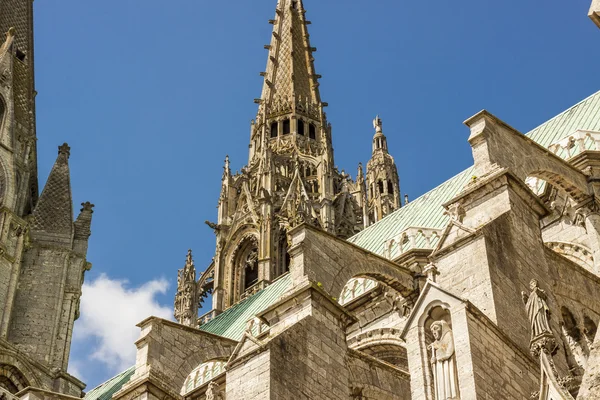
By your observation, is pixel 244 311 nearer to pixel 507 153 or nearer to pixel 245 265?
pixel 245 265

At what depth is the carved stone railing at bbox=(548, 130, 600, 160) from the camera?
1849 centimetres

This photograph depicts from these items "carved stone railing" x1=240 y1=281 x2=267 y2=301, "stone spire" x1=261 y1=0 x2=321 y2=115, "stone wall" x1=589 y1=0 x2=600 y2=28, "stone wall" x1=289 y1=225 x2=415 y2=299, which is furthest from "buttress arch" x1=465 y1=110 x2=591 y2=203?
"stone spire" x1=261 y1=0 x2=321 y2=115

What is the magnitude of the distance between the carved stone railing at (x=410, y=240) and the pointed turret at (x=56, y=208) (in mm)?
12642

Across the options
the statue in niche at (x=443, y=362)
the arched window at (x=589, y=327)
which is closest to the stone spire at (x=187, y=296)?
the arched window at (x=589, y=327)

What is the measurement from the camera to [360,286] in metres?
20.8

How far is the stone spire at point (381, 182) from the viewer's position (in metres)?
38.7

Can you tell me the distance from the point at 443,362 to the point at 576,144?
8628 millimetres

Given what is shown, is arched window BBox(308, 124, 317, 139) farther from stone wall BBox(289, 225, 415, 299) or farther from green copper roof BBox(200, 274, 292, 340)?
stone wall BBox(289, 225, 415, 299)

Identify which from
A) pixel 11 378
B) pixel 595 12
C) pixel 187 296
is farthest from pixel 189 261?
pixel 595 12

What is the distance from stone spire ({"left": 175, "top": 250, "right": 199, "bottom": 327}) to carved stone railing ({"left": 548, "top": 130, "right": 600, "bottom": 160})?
62.4ft

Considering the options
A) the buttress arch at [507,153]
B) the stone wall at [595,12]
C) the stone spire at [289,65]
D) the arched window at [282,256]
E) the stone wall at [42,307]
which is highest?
the stone spire at [289,65]

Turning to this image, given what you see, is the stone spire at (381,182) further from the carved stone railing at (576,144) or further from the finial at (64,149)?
the carved stone railing at (576,144)

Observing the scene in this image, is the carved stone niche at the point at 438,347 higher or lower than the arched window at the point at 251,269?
lower

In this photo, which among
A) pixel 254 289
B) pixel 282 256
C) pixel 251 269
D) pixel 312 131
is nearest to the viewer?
pixel 254 289
